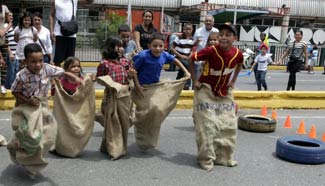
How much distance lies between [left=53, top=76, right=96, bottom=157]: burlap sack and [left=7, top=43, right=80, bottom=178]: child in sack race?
58 cm

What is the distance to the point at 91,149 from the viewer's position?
5918 mm

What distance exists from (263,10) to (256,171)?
32275 millimetres

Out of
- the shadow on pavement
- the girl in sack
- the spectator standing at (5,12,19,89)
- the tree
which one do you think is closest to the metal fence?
the tree

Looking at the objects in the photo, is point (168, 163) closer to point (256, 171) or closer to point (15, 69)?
point (256, 171)

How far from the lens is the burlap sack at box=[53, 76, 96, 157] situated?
17.1 feet

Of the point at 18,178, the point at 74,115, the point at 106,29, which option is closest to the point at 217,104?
the point at 74,115

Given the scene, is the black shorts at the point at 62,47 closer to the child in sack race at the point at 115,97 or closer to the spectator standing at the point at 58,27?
the spectator standing at the point at 58,27

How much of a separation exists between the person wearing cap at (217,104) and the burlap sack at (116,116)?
0.90m

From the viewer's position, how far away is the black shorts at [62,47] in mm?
7691

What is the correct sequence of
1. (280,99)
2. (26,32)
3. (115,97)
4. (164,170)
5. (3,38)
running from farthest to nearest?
(280,99) → (26,32) → (3,38) → (115,97) → (164,170)

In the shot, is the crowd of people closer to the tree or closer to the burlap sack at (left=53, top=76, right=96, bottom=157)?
the burlap sack at (left=53, top=76, right=96, bottom=157)

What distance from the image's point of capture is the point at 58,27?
760 cm

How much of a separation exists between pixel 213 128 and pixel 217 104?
343 millimetres

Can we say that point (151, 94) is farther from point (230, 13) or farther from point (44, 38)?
point (230, 13)
